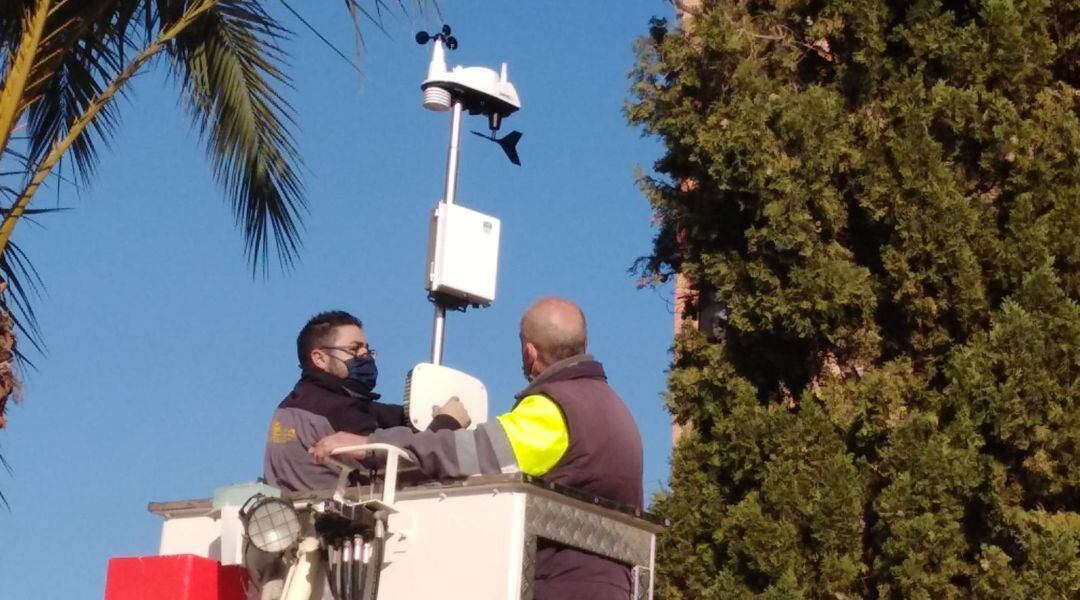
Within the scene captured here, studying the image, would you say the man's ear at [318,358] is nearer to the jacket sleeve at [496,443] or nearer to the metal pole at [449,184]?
the metal pole at [449,184]

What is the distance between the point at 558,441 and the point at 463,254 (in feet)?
5.23

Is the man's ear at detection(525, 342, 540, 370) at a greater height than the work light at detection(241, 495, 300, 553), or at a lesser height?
greater

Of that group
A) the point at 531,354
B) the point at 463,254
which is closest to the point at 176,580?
the point at 531,354

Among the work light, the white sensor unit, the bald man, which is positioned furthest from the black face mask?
the work light

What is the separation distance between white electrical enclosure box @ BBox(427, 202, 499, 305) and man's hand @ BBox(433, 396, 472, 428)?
34.1 inches

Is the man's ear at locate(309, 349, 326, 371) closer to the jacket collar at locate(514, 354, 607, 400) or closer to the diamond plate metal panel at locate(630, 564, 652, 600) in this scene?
the jacket collar at locate(514, 354, 607, 400)

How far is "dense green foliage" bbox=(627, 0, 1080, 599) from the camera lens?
7.29 metres

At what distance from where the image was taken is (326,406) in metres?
6.17

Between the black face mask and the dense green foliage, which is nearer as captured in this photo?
the black face mask

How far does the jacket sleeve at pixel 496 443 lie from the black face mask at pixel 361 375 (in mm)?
1306

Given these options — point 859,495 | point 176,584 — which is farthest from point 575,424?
point 859,495

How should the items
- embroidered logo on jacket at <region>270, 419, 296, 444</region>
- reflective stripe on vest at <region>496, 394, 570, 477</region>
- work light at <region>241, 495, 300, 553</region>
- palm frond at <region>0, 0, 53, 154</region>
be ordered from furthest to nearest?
palm frond at <region>0, 0, 53, 154</region>, embroidered logo on jacket at <region>270, 419, 296, 444</region>, reflective stripe on vest at <region>496, 394, 570, 477</region>, work light at <region>241, 495, 300, 553</region>

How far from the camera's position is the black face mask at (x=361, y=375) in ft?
20.8

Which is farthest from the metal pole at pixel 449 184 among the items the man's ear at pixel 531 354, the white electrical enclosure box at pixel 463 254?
the man's ear at pixel 531 354
